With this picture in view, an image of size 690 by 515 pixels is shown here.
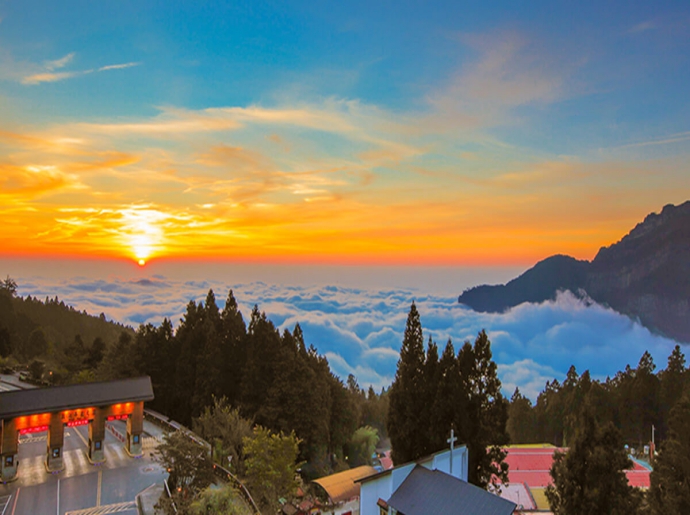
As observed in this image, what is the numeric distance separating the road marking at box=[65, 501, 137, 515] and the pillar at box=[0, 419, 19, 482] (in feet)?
21.2

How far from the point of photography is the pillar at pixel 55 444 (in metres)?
24.7

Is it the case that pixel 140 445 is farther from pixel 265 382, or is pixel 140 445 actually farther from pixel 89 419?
pixel 265 382

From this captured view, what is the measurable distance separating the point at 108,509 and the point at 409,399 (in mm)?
14815

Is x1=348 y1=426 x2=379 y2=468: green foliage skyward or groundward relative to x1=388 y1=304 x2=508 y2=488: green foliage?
groundward

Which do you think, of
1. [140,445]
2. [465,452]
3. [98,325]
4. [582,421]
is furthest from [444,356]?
[98,325]

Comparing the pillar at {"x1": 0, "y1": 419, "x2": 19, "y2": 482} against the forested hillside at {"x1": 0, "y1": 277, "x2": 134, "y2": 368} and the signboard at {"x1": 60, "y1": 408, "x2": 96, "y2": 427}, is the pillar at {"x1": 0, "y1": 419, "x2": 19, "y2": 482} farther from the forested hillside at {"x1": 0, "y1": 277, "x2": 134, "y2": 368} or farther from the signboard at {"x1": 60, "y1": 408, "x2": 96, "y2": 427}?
the forested hillside at {"x1": 0, "y1": 277, "x2": 134, "y2": 368}

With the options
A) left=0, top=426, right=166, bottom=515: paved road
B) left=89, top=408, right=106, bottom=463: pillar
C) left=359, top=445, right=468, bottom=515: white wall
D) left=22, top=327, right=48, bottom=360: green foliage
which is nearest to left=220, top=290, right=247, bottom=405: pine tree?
left=0, top=426, right=166, bottom=515: paved road

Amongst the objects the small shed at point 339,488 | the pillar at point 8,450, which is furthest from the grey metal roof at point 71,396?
the small shed at point 339,488

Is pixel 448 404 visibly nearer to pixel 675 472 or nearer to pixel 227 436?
pixel 675 472

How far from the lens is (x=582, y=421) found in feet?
51.3

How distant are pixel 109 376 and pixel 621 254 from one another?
132771 millimetres

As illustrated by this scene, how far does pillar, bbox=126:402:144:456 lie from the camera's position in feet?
88.5

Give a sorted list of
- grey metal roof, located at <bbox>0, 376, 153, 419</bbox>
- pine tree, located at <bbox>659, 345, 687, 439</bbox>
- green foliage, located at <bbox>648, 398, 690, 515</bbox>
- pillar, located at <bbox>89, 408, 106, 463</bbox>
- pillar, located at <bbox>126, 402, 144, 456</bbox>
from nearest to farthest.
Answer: green foliage, located at <bbox>648, 398, 690, 515</bbox> < grey metal roof, located at <bbox>0, 376, 153, 419</bbox> < pillar, located at <bbox>89, 408, 106, 463</bbox> < pillar, located at <bbox>126, 402, 144, 456</bbox> < pine tree, located at <bbox>659, 345, 687, 439</bbox>

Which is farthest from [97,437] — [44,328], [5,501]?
[44,328]
